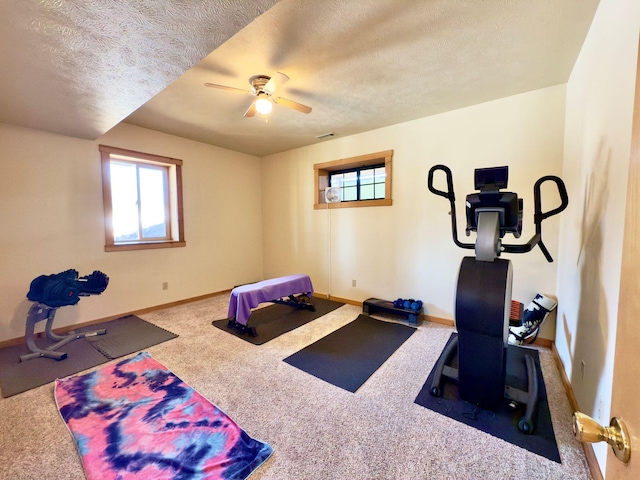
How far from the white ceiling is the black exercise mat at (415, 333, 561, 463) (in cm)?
266

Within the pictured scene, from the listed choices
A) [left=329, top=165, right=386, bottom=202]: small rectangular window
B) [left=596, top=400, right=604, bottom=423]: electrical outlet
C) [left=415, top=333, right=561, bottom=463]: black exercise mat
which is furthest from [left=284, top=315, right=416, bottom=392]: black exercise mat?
[left=329, top=165, right=386, bottom=202]: small rectangular window

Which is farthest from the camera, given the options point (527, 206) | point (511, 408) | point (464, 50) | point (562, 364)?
point (527, 206)

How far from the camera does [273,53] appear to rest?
6.98ft

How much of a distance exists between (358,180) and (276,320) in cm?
253

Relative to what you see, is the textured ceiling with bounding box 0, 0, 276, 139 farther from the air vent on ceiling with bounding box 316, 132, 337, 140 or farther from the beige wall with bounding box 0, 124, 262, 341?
the air vent on ceiling with bounding box 316, 132, 337, 140

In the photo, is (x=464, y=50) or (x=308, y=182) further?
(x=308, y=182)

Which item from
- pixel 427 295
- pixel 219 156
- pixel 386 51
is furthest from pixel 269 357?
pixel 219 156

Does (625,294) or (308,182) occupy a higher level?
(308,182)

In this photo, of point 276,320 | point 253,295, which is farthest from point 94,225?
point 276,320

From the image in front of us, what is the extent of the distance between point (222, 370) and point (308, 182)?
329 cm

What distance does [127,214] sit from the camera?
3.89 meters

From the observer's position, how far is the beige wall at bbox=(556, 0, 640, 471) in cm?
129

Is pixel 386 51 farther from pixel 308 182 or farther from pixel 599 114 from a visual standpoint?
pixel 308 182

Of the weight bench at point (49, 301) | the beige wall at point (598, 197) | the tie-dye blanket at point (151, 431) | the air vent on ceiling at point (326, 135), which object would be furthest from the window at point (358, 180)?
the weight bench at point (49, 301)
